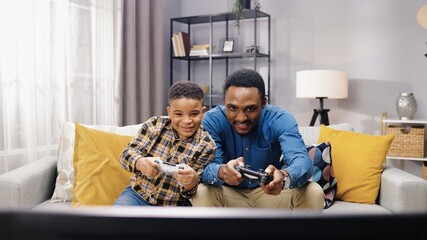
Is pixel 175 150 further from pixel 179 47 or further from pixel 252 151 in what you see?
pixel 179 47

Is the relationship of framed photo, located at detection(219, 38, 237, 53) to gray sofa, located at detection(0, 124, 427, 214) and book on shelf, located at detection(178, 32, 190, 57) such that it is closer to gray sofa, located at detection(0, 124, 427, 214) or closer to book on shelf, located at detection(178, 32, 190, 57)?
book on shelf, located at detection(178, 32, 190, 57)

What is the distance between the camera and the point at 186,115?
1.67m

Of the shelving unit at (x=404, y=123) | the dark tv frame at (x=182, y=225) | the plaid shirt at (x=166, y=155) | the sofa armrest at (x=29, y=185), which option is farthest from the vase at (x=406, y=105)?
the dark tv frame at (x=182, y=225)

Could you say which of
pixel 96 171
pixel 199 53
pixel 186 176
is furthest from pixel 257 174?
pixel 199 53

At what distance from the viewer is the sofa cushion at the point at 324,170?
214cm

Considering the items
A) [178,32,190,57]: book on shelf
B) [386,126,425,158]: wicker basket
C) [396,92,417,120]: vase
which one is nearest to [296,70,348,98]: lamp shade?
[396,92,417,120]: vase

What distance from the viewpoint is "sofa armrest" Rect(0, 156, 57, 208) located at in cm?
180

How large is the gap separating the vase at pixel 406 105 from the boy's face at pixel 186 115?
8.29 feet

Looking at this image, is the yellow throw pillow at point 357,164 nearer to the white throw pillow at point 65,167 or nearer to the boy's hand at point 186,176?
the boy's hand at point 186,176

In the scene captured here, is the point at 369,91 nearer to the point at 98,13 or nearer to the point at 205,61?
the point at 205,61

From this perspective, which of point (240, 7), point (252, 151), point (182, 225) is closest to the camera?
point (182, 225)

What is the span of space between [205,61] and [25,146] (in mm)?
2251

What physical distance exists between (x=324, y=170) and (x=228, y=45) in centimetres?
243

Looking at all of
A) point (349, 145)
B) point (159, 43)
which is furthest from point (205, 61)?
point (349, 145)
